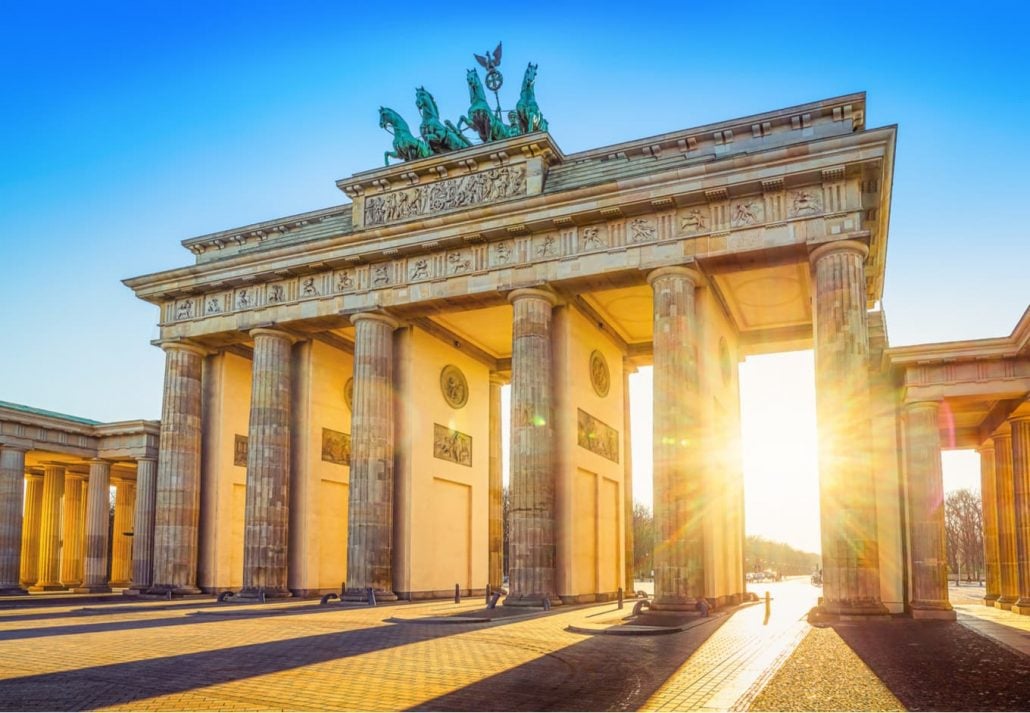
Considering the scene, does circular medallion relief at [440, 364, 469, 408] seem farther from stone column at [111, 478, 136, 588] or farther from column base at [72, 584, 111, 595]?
stone column at [111, 478, 136, 588]

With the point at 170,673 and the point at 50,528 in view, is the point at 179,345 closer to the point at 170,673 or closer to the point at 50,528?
the point at 50,528

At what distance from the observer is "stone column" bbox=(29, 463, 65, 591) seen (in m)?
51.8

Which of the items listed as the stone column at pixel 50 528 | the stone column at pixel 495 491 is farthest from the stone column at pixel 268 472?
the stone column at pixel 50 528

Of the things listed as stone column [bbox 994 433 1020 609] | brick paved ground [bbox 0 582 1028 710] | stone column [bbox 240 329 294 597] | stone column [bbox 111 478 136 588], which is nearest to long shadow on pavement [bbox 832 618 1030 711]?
brick paved ground [bbox 0 582 1028 710]

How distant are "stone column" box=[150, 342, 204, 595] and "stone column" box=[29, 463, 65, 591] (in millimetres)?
17047

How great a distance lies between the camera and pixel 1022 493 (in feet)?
91.0

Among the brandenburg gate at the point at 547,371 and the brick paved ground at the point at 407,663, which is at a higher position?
the brandenburg gate at the point at 547,371


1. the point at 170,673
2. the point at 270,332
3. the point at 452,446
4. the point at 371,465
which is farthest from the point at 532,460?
the point at 170,673

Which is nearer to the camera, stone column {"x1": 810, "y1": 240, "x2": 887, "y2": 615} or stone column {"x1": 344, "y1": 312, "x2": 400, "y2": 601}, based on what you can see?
stone column {"x1": 810, "y1": 240, "x2": 887, "y2": 615}

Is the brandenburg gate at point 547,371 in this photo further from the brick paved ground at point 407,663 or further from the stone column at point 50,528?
the stone column at point 50,528

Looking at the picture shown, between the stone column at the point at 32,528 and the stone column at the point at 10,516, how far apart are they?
9.55 metres

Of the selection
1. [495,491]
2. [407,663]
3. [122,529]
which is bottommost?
[407,663]

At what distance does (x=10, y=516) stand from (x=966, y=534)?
7811cm

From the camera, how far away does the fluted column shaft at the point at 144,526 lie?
41.3 meters
